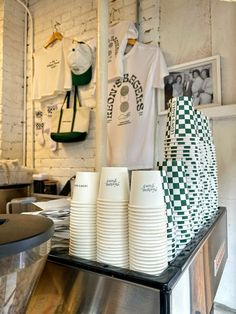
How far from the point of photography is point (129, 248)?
26.0 inches

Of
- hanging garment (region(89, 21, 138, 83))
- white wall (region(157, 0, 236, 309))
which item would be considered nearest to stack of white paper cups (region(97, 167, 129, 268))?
white wall (region(157, 0, 236, 309))

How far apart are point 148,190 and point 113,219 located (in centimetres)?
13

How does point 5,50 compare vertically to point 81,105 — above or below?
above

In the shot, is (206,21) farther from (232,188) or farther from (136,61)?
(232,188)

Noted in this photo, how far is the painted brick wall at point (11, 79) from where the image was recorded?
2.84 metres

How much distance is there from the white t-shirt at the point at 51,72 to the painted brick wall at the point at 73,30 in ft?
0.45

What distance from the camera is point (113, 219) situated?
0.67 m

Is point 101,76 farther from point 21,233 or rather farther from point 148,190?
point 21,233

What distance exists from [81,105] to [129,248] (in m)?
2.11

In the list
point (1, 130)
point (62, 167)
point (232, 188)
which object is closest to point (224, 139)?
point (232, 188)

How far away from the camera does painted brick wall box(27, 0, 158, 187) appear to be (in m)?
2.31

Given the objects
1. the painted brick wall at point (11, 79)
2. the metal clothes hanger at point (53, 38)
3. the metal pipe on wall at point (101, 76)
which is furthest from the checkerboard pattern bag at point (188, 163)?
the painted brick wall at point (11, 79)

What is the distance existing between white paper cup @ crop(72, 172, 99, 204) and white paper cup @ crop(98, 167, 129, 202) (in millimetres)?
52

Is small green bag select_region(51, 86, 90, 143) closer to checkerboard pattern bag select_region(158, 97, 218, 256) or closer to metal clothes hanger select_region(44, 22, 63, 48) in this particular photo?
metal clothes hanger select_region(44, 22, 63, 48)
